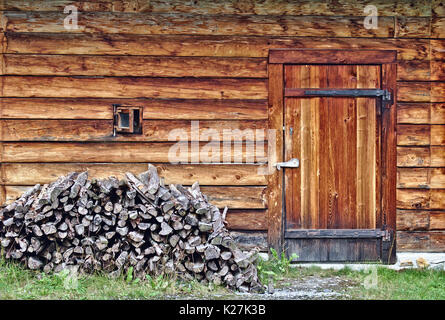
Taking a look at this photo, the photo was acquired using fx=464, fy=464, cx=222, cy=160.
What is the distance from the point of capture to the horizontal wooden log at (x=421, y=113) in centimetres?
558

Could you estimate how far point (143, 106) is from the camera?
548 centimetres

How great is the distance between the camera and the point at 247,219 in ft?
18.2

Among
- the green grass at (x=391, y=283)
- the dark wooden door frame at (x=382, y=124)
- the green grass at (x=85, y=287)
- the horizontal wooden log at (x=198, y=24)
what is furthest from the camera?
the dark wooden door frame at (x=382, y=124)

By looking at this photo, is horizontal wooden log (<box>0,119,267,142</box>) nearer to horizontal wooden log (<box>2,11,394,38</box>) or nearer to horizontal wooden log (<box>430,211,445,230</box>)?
horizontal wooden log (<box>2,11,394,38</box>)

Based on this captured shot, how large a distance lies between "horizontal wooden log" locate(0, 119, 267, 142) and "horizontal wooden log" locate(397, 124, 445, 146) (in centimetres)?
166

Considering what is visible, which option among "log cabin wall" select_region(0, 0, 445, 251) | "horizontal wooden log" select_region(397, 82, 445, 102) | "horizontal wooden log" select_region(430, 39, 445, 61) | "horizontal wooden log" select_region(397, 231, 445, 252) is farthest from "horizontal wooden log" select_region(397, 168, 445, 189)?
"horizontal wooden log" select_region(430, 39, 445, 61)

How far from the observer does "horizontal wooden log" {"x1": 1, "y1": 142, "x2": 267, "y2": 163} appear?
543 centimetres

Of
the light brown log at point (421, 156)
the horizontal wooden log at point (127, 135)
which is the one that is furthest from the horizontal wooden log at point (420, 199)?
the horizontal wooden log at point (127, 135)

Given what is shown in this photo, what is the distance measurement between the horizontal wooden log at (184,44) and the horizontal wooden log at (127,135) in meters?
0.81

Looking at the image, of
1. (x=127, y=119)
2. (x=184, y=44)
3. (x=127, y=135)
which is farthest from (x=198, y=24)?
(x=127, y=135)

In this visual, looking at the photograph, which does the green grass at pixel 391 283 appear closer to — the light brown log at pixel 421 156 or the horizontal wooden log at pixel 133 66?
the light brown log at pixel 421 156

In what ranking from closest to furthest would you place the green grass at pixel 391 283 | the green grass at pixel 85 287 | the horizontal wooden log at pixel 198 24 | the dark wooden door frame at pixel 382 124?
1. the green grass at pixel 85 287
2. the green grass at pixel 391 283
3. the horizontal wooden log at pixel 198 24
4. the dark wooden door frame at pixel 382 124

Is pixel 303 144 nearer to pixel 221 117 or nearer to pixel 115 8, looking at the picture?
pixel 221 117

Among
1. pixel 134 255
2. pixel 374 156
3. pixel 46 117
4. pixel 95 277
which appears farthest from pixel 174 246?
pixel 374 156
